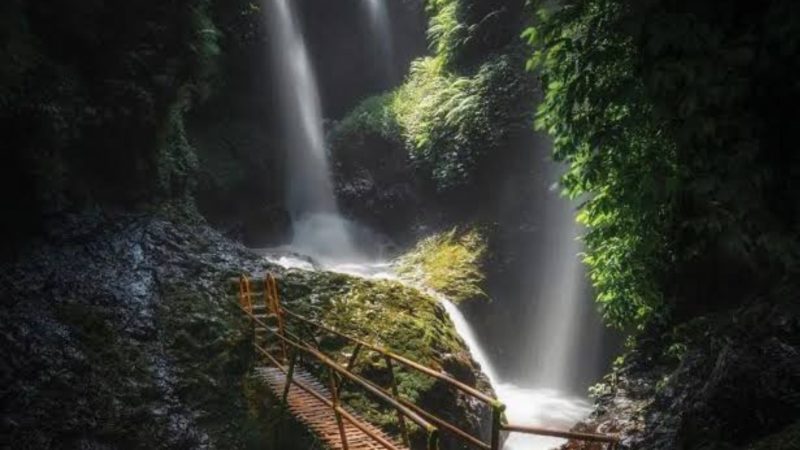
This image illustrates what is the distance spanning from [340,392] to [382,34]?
78.9 ft

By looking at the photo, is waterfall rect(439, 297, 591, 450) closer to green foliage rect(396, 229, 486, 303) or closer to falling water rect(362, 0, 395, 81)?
green foliage rect(396, 229, 486, 303)

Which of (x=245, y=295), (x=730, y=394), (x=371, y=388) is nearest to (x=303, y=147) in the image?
(x=245, y=295)

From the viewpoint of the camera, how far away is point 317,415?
6.80 meters

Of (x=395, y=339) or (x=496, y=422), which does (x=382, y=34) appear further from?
(x=496, y=422)

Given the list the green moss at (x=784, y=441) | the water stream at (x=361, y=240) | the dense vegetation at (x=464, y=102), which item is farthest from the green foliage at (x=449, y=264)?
the green moss at (x=784, y=441)

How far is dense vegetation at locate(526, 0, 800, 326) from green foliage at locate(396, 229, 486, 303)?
7.58m

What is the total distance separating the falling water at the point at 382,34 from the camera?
94.7ft

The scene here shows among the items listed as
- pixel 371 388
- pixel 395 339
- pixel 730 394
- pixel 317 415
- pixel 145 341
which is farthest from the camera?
pixel 395 339

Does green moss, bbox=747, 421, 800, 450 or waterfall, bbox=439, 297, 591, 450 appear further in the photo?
waterfall, bbox=439, 297, 591, 450

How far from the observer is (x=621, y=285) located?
8.08 m

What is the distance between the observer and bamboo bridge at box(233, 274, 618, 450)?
15.8 feet

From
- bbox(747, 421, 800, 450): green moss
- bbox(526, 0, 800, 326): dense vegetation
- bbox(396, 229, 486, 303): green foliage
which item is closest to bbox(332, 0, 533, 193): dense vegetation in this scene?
bbox(396, 229, 486, 303): green foliage

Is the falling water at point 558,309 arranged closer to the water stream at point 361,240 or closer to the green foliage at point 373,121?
the water stream at point 361,240

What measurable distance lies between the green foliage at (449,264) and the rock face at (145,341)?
4.62 meters
